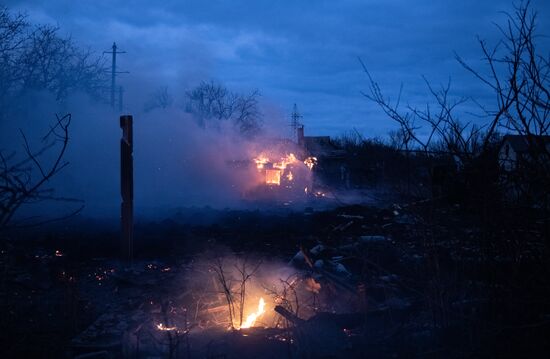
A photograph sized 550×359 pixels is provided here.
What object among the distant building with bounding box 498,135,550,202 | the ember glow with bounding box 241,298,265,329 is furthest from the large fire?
the distant building with bounding box 498,135,550,202

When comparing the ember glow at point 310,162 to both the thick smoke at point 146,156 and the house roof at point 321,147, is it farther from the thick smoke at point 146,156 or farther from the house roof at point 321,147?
the house roof at point 321,147

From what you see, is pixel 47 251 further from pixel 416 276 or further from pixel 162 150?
pixel 162 150

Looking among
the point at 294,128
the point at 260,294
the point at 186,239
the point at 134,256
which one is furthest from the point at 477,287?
the point at 294,128

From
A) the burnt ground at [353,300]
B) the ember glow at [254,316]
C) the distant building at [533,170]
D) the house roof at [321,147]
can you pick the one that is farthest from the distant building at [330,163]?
the distant building at [533,170]

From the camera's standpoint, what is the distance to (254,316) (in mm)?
6090

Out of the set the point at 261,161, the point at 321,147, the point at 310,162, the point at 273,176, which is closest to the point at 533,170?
the point at 273,176

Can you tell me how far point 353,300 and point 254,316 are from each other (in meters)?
1.38

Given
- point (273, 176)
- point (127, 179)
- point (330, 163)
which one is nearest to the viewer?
point (127, 179)

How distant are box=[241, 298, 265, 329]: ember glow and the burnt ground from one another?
47cm

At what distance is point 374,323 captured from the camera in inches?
204

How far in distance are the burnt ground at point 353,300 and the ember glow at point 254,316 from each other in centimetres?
47

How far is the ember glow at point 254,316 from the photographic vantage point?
19.5ft

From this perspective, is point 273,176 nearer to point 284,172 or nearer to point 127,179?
point 284,172

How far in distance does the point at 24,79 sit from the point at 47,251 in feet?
60.6
